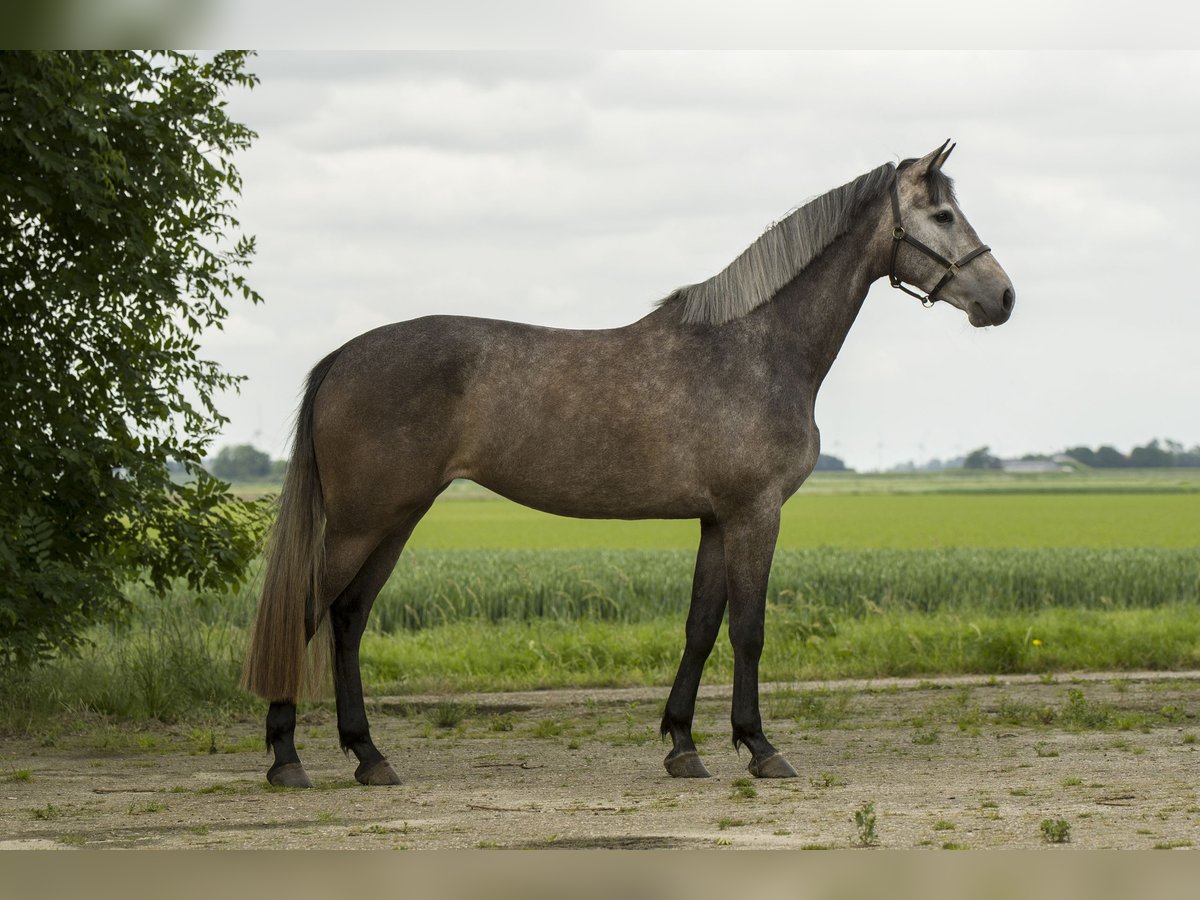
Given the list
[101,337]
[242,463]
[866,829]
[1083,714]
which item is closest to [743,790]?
[866,829]

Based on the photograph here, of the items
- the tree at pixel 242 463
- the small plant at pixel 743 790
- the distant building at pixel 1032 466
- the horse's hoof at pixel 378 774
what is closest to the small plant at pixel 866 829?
the small plant at pixel 743 790

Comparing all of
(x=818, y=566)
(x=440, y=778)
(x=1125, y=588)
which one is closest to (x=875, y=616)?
(x=818, y=566)

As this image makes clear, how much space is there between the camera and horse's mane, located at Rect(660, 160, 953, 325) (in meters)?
6.86

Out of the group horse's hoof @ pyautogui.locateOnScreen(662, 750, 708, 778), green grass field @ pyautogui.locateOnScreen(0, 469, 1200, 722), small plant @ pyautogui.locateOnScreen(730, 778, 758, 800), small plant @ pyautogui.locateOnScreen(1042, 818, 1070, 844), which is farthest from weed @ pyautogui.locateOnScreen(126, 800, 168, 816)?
small plant @ pyautogui.locateOnScreen(1042, 818, 1070, 844)

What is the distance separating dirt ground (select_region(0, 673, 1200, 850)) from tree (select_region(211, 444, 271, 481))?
38.5 meters

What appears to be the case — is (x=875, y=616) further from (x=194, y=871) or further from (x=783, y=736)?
(x=194, y=871)

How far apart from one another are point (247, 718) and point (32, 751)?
166 cm

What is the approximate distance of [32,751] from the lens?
7.96m

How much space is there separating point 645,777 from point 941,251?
322cm

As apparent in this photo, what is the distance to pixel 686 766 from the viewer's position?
22.0 ft

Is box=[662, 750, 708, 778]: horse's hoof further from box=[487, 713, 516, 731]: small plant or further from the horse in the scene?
box=[487, 713, 516, 731]: small plant

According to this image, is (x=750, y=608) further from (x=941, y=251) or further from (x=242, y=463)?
(x=242, y=463)

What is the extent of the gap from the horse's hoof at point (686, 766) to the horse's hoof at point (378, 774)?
143 cm

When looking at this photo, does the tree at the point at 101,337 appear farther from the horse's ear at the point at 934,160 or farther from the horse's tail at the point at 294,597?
the horse's ear at the point at 934,160
